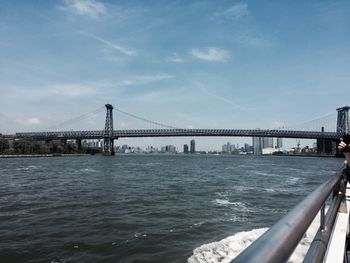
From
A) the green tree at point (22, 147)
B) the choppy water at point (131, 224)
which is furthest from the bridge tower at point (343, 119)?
the choppy water at point (131, 224)

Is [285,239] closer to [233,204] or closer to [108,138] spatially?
[233,204]

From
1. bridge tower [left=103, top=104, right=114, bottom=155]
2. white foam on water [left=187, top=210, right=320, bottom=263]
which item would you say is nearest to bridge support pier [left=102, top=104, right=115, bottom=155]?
bridge tower [left=103, top=104, right=114, bottom=155]

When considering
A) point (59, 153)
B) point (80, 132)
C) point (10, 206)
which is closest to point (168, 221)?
point (10, 206)

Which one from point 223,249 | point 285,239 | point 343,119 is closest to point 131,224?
Answer: point 223,249

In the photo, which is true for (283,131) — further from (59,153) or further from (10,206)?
(10,206)

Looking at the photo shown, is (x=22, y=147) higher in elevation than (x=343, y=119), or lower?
lower

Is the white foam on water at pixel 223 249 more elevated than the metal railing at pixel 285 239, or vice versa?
the metal railing at pixel 285 239

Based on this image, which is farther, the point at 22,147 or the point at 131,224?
the point at 22,147

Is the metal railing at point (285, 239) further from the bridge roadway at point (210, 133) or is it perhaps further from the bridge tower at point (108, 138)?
the bridge tower at point (108, 138)

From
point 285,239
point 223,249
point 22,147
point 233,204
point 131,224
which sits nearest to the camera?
point 285,239

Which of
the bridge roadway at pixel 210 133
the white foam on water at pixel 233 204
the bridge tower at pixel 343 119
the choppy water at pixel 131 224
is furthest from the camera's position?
the bridge tower at pixel 343 119

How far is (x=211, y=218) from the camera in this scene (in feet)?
34.4

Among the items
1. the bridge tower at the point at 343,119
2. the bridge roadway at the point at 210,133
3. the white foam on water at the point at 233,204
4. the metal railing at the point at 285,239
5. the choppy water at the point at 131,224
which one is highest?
the bridge tower at the point at 343,119

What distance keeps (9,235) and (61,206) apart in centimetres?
393
